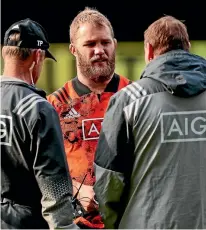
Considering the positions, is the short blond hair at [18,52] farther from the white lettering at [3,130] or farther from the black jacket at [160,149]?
the black jacket at [160,149]

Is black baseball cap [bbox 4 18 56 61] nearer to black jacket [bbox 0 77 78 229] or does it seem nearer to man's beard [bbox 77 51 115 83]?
black jacket [bbox 0 77 78 229]

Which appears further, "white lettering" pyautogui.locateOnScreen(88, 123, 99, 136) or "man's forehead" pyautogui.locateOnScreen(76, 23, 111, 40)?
"man's forehead" pyautogui.locateOnScreen(76, 23, 111, 40)

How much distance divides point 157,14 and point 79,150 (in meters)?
2.82

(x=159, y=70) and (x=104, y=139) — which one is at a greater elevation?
(x=159, y=70)

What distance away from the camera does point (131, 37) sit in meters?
6.95

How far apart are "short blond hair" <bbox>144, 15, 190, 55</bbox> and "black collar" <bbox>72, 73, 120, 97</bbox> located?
95 centimetres

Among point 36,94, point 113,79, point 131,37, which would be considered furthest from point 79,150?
point 131,37

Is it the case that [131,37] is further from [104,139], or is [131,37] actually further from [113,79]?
[104,139]

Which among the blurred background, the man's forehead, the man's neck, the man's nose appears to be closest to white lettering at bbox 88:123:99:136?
the man's nose

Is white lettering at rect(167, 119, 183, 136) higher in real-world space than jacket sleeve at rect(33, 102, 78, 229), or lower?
higher

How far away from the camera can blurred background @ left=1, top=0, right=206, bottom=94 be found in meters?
6.87

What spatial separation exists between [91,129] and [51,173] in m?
1.04

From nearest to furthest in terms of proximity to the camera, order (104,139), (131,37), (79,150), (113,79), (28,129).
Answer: (28,129), (104,139), (79,150), (113,79), (131,37)

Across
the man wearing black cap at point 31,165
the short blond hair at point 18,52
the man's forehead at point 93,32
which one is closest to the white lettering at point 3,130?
the man wearing black cap at point 31,165
